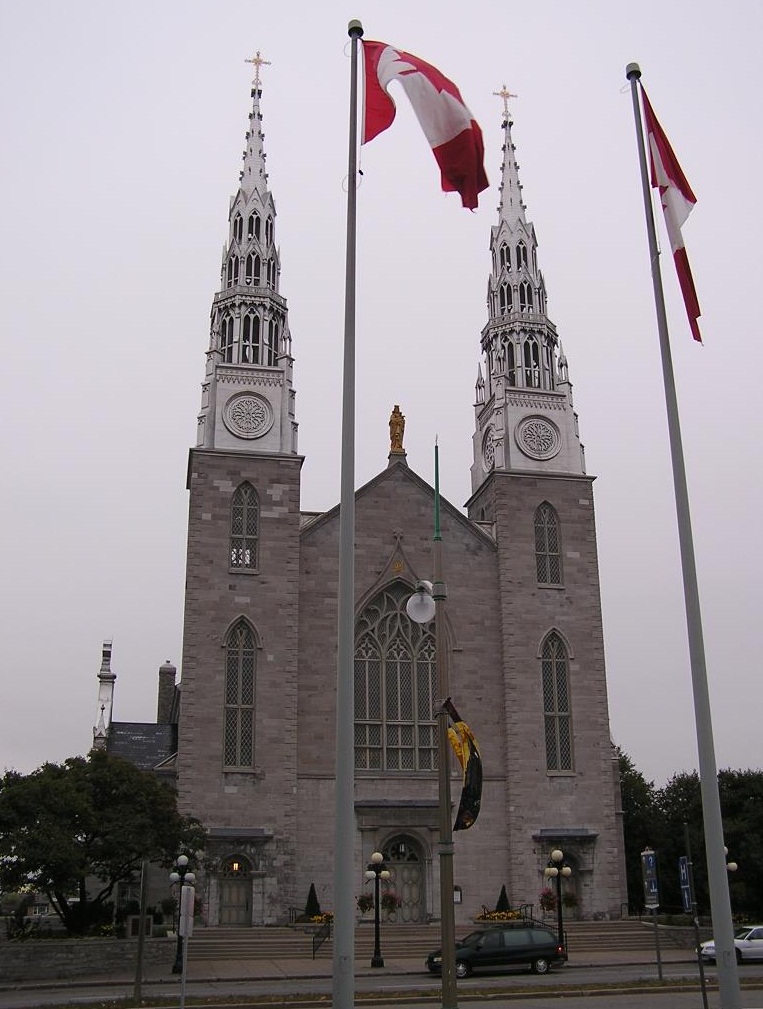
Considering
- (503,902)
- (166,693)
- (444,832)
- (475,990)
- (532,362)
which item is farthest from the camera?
(166,693)

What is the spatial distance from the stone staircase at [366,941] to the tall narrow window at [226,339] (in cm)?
2241

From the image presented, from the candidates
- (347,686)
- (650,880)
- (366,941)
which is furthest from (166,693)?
(347,686)

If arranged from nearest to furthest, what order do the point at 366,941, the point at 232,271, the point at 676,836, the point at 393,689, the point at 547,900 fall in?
the point at 366,941 < the point at 547,900 < the point at 393,689 < the point at 232,271 < the point at 676,836

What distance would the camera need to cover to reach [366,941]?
3609 cm

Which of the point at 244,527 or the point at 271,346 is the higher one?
the point at 271,346

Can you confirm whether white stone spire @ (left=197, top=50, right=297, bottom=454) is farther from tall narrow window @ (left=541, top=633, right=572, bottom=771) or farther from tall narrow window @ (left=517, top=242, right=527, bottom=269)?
tall narrow window @ (left=541, top=633, right=572, bottom=771)

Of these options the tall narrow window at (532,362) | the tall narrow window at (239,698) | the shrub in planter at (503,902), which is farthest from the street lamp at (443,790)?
the tall narrow window at (532,362)

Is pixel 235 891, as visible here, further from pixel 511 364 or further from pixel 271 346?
pixel 511 364

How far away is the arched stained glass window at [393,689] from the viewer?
43.3 metres

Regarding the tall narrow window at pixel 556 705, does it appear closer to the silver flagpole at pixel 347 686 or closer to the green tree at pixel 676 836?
the green tree at pixel 676 836

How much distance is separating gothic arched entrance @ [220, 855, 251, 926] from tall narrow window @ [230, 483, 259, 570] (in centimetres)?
1077

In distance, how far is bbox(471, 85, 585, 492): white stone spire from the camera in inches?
1908

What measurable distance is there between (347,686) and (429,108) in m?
8.44

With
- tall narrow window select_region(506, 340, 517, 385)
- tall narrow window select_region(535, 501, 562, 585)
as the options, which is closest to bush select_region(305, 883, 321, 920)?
tall narrow window select_region(535, 501, 562, 585)
